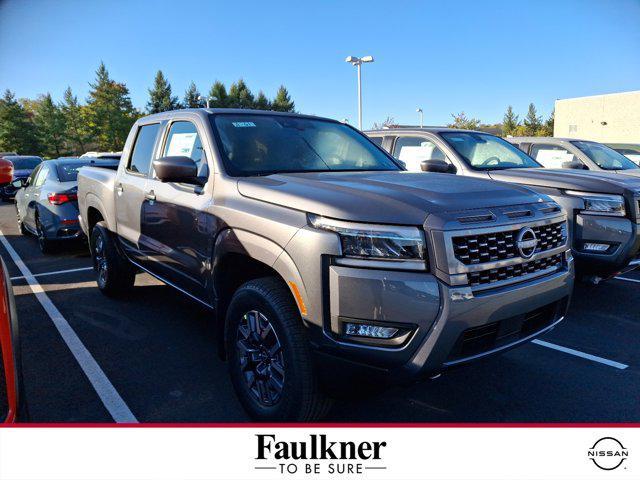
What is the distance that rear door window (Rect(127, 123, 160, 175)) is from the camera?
14.2 ft

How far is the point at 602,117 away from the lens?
136ft

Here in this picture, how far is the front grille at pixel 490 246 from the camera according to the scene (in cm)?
230

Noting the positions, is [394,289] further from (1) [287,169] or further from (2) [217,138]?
(2) [217,138]

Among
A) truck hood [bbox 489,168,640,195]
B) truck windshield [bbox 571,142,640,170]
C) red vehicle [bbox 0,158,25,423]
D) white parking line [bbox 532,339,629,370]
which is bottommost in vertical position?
white parking line [bbox 532,339,629,370]

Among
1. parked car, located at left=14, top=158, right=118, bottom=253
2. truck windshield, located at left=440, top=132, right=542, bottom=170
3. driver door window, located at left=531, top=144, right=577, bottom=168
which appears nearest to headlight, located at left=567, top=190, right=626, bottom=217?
truck windshield, located at left=440, top=132, right=542, bottom=170

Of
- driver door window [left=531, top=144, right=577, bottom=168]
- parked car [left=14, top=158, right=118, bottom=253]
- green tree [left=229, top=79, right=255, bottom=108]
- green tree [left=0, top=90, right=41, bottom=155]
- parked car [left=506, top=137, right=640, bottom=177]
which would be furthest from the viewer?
green tree [left=229, top=79, right=255, bottom=108]

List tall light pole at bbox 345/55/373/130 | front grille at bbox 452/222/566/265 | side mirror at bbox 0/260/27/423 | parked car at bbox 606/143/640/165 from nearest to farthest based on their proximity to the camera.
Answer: side mirror at bbox 0/260/27/423
front grille at bbox 452/222/566/265
parked car at bbox 606/143/640/165
tall light pole at bbox 345/55/373/130

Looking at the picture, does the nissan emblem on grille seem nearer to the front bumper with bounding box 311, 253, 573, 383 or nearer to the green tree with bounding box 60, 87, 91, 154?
the front bumper with bounding box 311, 253, 573, 383

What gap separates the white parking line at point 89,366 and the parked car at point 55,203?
187 cm

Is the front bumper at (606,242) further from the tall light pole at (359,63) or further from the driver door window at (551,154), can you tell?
the tall light pole at (359,63)

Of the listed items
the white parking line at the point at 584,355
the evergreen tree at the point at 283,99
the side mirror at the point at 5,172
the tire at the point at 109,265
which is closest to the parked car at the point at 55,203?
the tire at the point at 109,265

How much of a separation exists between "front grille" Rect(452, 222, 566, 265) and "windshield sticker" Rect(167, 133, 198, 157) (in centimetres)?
224

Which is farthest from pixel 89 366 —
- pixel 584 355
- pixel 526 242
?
pixel 584 355
